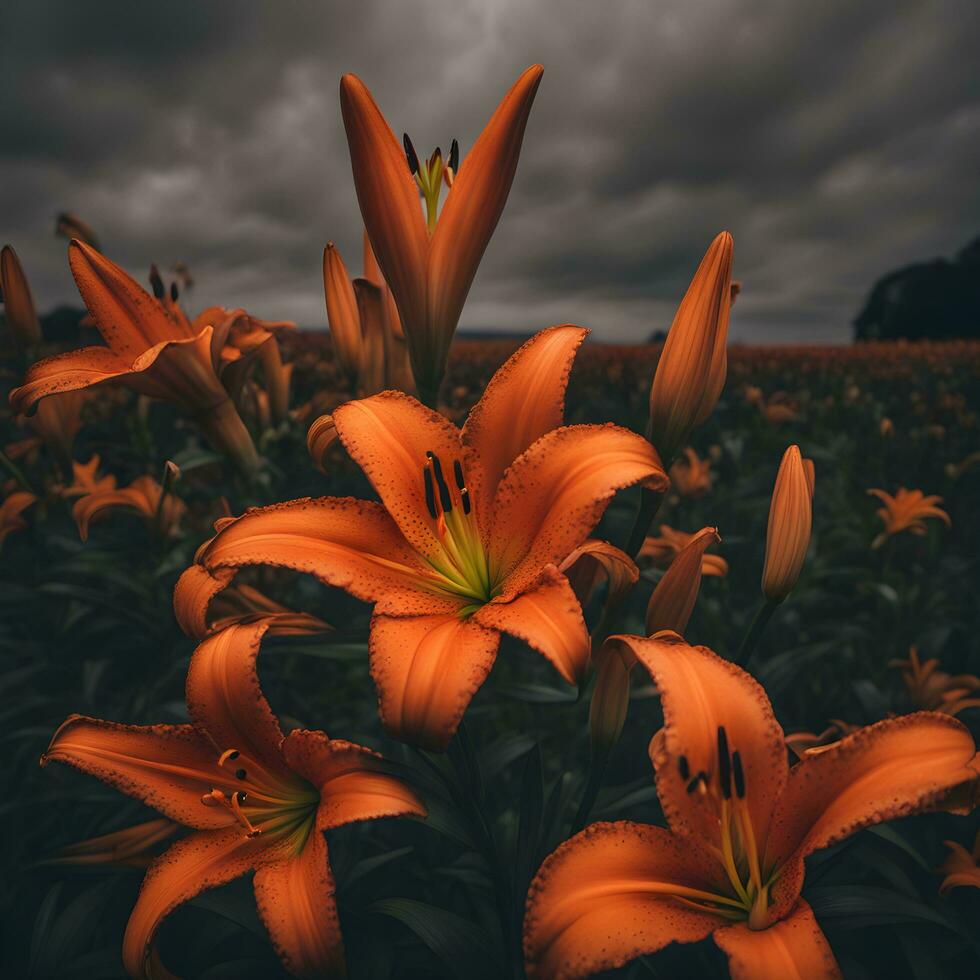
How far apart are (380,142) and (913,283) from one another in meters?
20.1

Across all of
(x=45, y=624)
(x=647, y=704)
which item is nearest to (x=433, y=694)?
(x=647, y=704)

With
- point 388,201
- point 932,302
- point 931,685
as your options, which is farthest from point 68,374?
point 932,302

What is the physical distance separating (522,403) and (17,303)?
0.90m

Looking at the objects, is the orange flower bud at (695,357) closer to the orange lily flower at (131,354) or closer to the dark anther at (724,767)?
the dark anther at (724,767)

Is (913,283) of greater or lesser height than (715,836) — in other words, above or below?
Result: above

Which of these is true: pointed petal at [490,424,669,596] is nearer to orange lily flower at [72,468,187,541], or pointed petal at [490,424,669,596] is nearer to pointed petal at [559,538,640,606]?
pointed petal at [559,538,640,606]

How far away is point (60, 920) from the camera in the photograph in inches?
33.3

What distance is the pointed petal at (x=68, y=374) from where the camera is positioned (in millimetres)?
644

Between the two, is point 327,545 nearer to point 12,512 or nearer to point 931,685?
point 12,512

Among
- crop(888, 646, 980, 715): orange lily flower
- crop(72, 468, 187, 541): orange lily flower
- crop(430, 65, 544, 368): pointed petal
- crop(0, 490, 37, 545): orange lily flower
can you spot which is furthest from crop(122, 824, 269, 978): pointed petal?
crop(888, 646, 980, 715): orange lily flower

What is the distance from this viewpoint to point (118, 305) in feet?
2.34

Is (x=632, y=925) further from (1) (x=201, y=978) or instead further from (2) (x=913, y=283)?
(2) (x=913, y=283)

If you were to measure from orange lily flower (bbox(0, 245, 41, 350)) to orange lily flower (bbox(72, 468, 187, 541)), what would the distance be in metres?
0.27

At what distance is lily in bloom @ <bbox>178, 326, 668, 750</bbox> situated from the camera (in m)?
0.43
